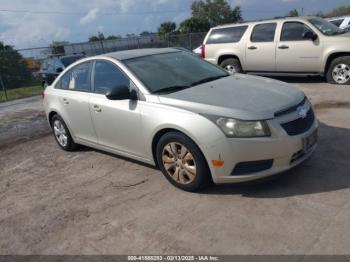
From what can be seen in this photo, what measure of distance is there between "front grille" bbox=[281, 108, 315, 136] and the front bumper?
5 cm

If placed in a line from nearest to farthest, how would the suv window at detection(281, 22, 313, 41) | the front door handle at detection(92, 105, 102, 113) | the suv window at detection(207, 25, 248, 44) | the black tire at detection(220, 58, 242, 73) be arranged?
the front door handle at detection(92, 105, 102, 113) < the suv window at detection(281, 22, 313, 41) < the suv window at detection(207, 25, 248, 44) < the black tire at detection(220, 58, 242, 73)

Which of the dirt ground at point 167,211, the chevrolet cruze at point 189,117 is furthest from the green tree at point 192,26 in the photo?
the dirt ground at point 167,211

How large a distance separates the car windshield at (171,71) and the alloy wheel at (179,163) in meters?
0.77

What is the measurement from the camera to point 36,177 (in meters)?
5.74

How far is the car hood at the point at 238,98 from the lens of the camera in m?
4.00

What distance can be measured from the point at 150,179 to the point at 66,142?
2.20 meters

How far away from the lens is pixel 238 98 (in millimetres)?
4305

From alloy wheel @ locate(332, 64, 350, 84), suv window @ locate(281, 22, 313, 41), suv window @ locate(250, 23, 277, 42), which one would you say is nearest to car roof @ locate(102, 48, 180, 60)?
suv window @ locate(281, 22, 313, 41)

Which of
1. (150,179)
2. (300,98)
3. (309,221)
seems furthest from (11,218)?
(300,98)

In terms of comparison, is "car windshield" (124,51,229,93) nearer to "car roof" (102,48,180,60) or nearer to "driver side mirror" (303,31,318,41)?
"car roof" (102,48,180,60)

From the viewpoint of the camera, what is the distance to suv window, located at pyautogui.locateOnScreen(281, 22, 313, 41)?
10047mm

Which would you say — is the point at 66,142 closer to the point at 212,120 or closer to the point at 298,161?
the point at 212,120

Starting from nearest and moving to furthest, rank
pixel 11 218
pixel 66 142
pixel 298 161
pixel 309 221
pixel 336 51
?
pixel 309 221, pixel 298 161, pixel 11 218, pixel 66 142, pixel 336 51

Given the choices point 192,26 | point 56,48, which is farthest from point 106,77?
point 192,26
